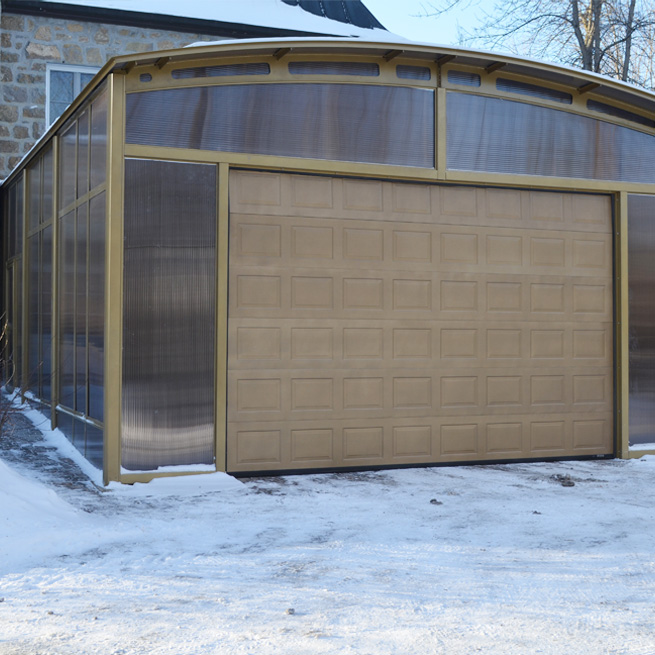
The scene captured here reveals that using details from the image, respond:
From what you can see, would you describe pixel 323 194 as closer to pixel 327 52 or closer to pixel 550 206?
pixel 327 52

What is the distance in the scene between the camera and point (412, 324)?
8852mm

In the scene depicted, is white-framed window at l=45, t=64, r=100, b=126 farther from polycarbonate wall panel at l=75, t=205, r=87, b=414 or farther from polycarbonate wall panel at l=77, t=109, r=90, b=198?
polycarbonate wall panel at l=75, t=205, r=87, b=414

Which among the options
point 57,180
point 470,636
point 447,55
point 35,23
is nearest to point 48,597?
point 470,636

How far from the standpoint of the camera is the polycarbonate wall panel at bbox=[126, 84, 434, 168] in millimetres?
7953

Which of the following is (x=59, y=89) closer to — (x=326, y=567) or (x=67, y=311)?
(x=67, y=311)

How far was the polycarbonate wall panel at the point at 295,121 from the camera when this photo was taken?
7953 mm

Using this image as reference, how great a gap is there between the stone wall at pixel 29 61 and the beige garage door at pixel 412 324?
9.77 meters

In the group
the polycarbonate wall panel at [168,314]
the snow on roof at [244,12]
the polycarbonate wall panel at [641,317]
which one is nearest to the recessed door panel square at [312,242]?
the polycarbonate wall panel at [168,314]

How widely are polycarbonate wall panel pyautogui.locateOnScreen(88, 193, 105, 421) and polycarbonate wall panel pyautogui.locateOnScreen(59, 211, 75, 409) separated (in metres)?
0.98

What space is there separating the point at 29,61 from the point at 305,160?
10.2 m

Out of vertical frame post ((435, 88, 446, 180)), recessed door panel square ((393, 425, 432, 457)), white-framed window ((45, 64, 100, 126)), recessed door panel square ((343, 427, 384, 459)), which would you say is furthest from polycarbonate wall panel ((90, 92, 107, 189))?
white-framed window ((45, 64, 100, 126))

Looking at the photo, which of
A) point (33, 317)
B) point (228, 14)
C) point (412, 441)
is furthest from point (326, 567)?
point (228, 14)

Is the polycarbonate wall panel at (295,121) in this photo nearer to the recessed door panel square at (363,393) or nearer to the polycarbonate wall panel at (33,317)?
the recessed door panel square at (363,393)

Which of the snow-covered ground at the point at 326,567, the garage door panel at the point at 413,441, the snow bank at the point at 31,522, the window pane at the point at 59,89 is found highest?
the window pane at the point at 59,89
